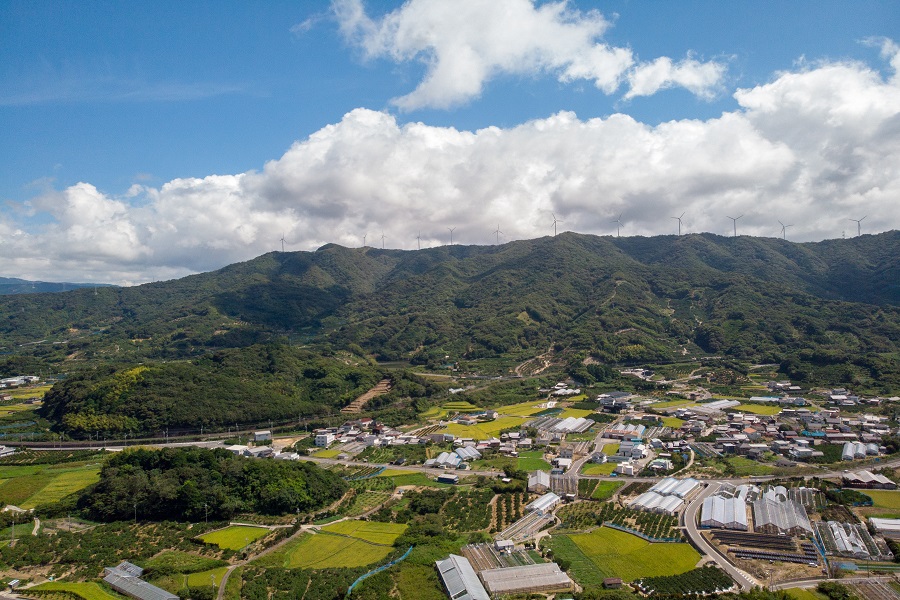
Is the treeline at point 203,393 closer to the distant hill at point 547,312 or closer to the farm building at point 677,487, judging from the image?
the distant hill at point 547,312

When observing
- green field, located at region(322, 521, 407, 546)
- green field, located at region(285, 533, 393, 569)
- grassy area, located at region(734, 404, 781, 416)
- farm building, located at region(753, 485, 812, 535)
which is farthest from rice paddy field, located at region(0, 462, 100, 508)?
grassy area, located at region(734, 404, 781, 416)

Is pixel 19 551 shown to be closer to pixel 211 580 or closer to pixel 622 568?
pixel 211 580

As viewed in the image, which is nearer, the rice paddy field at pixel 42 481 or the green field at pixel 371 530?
the green field at pixel 371 530

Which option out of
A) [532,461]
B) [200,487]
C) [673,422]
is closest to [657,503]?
[532,461]

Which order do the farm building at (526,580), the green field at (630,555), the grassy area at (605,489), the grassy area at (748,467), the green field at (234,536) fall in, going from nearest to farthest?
1. the farm building at (526,580)
2. the green field at (630,555)
3. the green field at (234,536)
4. the grassy area at (605,489)
5. the grassy area at (748,467)

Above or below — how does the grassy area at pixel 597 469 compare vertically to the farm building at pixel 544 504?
below

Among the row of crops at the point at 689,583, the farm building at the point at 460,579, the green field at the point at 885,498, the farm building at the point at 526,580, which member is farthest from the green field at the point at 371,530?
the green field at the point at 885,498

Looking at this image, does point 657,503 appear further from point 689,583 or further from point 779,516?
point 689,583
